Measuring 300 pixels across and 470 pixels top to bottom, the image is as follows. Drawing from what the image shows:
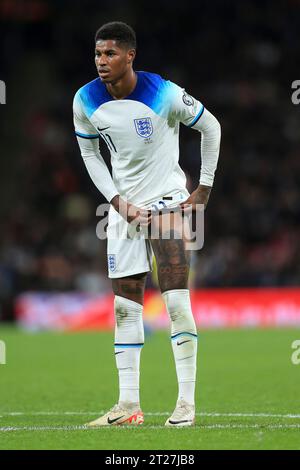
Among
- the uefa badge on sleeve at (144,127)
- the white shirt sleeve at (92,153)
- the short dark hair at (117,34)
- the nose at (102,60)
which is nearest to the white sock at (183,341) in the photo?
the white shirt sleeve at (92,153)

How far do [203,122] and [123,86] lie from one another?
559mm

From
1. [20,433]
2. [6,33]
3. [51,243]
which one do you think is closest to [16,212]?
[51,243]

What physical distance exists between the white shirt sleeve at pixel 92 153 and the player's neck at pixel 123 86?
23 centimetres

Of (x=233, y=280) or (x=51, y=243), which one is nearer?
(x=233, y=280)

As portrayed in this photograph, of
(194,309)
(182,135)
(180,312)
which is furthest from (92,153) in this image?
(182,135)

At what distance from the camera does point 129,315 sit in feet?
22.5

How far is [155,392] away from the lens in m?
9.16

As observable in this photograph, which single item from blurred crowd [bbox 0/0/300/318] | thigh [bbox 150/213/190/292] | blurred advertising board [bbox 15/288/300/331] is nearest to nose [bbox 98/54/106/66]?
thigh [bbox 150/213/190/292]

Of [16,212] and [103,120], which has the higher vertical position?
[103,120]

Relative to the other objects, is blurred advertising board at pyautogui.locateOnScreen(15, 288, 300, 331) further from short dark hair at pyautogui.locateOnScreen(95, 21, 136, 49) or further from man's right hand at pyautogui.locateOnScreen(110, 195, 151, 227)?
short dark hair at pyautogui.locateOnScreen(95, 21, 136, 49)

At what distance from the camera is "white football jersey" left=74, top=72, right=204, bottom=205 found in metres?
6.72

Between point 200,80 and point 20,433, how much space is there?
1828 cm

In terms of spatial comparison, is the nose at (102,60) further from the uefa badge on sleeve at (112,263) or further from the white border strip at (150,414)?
the white border strip at (150,414)
